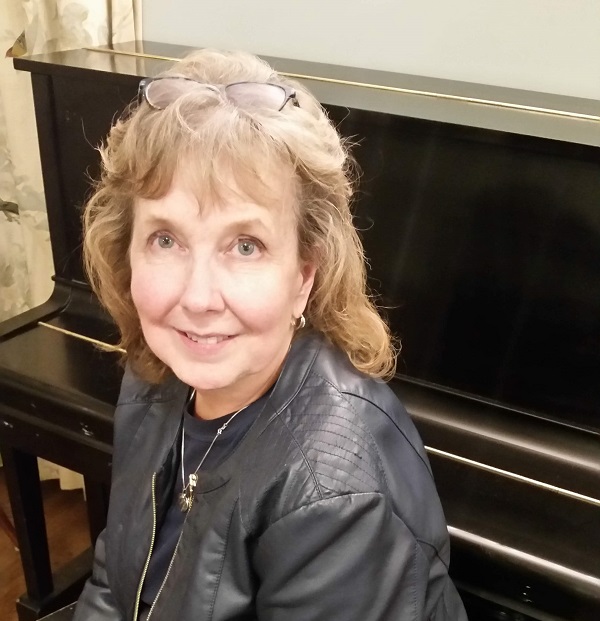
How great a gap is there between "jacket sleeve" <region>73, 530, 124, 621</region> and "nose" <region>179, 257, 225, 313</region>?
0.56 meters

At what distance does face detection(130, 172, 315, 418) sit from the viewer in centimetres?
82

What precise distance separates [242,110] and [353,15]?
0.74m

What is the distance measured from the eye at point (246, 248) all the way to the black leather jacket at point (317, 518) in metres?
0.16

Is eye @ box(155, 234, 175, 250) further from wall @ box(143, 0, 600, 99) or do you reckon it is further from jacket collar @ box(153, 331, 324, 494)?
wall @ box(143, 0, 600, 99)

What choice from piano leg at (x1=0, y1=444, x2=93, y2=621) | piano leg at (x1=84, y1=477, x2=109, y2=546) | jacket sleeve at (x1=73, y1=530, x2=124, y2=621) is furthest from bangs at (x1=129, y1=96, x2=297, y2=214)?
piano leg at (x1=84, y1=477, x2=109, y2=546)

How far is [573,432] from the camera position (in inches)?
45.4

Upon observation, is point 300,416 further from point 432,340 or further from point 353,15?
point 353,15

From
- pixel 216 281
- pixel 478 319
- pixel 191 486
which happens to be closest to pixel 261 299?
pixel 216 281

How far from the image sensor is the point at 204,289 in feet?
2.67

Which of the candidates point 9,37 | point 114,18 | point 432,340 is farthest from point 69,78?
point 432,340

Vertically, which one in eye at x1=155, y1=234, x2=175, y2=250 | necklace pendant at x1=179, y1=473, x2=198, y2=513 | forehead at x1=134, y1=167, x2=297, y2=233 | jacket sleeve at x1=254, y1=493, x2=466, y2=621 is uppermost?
forehead at x1=134, y1=167, x2=297, y2=233

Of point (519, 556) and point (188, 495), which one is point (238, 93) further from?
point (519, 556)

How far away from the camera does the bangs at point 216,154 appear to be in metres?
0.79

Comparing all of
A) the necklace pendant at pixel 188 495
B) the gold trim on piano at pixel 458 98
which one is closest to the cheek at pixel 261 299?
the necklace pendant at pixel 188 495
